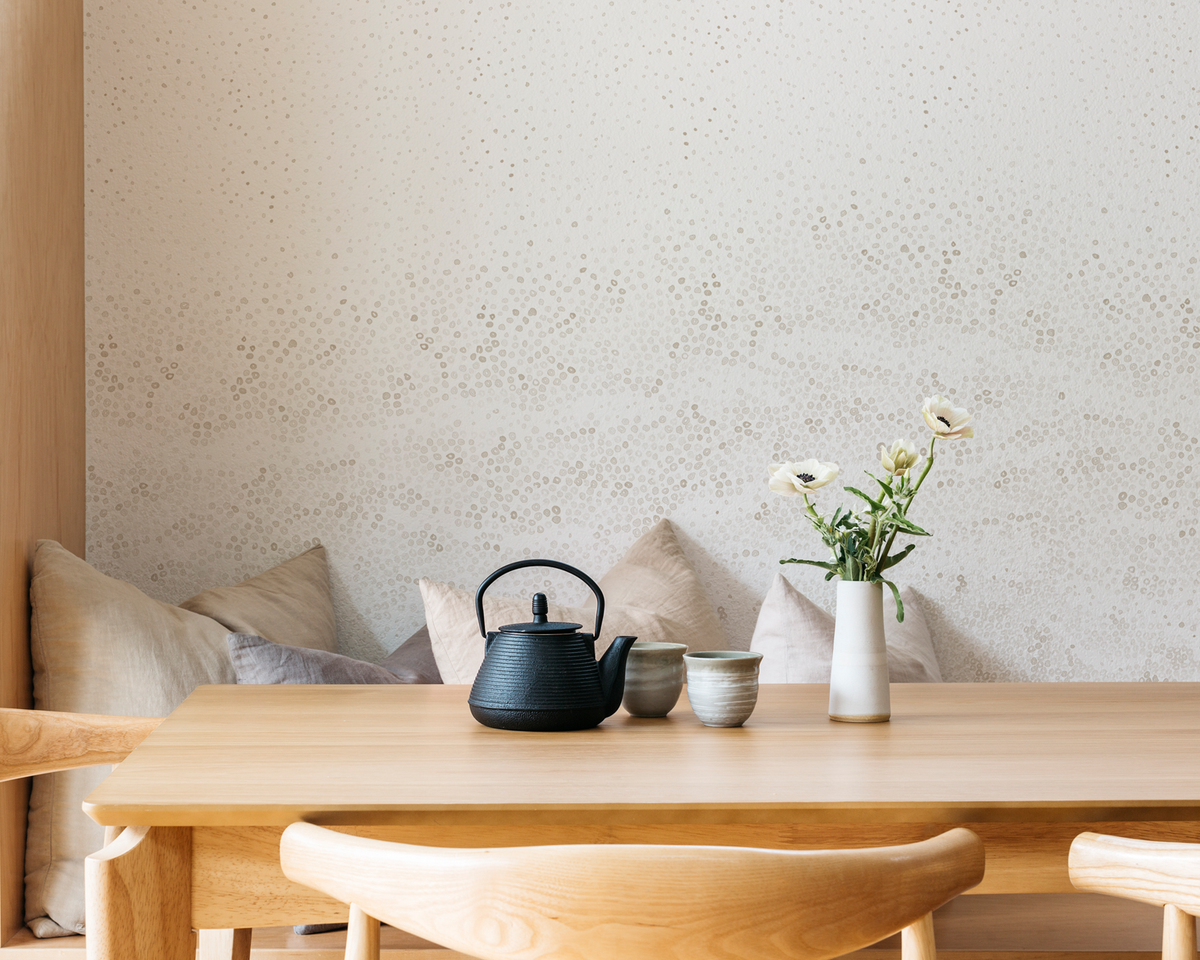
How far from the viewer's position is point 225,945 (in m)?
1.70

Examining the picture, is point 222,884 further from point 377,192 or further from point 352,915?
point 377,192

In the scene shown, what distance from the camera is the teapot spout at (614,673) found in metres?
1.40

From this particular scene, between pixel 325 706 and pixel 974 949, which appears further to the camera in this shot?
pixel 974 949

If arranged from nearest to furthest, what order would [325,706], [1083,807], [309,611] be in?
[1083,807] → [325,706] → [309,611]

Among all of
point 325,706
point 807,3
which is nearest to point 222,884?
point 325,706

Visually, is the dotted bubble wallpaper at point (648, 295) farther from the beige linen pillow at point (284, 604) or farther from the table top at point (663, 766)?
the table top at point (663, 766)

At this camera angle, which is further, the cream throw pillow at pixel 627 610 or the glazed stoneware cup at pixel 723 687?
the cream throw pillow at pixel 627 610

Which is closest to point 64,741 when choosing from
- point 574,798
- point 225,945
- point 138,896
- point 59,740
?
point 59,740

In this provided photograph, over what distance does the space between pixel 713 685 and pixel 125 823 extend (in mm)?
724

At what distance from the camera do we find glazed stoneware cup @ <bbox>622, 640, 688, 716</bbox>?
1.47 m

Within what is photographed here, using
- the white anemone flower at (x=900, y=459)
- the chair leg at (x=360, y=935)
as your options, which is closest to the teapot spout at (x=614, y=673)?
the white anemone flower at (x=900, y=459)

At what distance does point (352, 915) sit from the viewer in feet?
2.90

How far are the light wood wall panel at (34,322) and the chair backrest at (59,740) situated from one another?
0.52 metres

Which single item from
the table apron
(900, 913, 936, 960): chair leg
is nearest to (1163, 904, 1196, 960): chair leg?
the table apron
